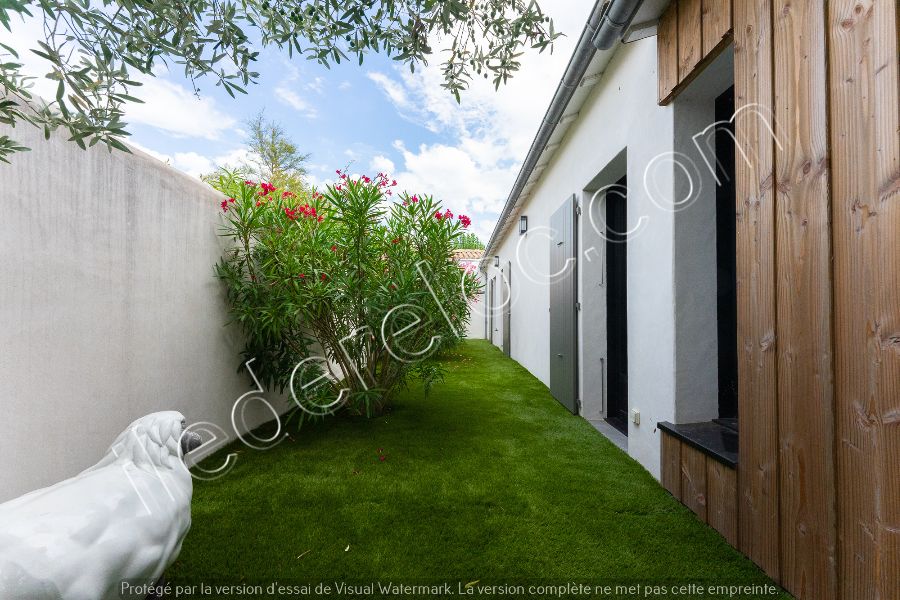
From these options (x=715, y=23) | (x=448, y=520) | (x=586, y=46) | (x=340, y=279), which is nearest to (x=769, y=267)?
(x=715, y=23)

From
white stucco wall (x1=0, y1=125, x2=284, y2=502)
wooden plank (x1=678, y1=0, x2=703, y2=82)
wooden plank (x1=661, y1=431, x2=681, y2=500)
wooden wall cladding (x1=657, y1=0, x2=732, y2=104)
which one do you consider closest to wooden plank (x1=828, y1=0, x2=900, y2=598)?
wooden wall cladding (x1=657, y1=0, x2=732, y2=104)

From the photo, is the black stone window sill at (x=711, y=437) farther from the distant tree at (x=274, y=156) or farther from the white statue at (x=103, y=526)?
the distant tree at (x=274, y=156)

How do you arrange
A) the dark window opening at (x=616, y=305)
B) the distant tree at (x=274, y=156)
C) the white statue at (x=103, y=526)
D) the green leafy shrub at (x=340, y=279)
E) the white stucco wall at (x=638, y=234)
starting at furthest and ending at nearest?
1. the distant tree at (x=274, y=156)
2. the dark window opening at (x=616, y=305)
3. the green leafy shrub at (x=340, y=279)
4. the white stucco wall at (x=638, y=234)
5. the white statue at (x=103, y=526)

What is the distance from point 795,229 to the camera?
1328 mm

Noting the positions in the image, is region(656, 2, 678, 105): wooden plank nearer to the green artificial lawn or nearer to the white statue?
the green artificial lawn

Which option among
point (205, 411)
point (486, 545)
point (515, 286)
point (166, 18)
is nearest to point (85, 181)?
point (166, 18)

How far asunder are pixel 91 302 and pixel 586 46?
3349 mm

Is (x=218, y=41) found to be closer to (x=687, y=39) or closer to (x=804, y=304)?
(x=804, y=304)

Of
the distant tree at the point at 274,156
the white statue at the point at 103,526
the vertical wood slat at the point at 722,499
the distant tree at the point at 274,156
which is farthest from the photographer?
the distant tree at the point at 274,156

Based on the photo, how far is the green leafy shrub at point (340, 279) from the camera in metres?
2.99

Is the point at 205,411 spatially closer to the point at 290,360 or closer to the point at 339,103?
the point at 290,360

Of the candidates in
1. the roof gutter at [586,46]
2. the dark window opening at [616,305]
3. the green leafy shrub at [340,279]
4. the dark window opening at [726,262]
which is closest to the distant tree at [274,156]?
the green leafy shrub at [340,279]

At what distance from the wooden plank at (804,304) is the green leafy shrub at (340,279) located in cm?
237

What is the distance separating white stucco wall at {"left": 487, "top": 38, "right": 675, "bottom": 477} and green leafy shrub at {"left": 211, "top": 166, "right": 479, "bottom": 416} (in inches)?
50.3
